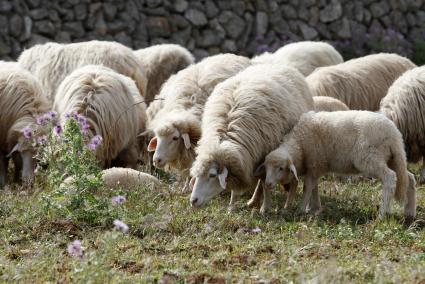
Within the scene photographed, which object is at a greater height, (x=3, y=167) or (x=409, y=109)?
(x=409, y=109)

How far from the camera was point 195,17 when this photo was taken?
639 inches

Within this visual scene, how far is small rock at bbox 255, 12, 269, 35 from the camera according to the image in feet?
55.3

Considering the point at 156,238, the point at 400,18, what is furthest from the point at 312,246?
the point at 400,18

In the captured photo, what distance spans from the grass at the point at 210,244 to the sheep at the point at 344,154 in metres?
0.24

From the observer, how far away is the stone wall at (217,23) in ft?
49.1

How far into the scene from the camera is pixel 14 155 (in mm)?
9016

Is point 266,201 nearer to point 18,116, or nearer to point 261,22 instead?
point 18,116

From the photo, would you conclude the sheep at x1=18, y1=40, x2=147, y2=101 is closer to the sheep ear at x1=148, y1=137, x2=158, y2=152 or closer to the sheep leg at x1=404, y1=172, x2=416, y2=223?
the sheep ear at x1=148, y1=137, x2=158, y2=152

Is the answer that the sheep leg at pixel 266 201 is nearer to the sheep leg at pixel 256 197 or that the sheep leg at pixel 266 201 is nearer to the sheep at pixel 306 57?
the sheep leg at pixel 256 197

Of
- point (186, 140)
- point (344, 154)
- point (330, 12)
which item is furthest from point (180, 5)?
point (344, 154)

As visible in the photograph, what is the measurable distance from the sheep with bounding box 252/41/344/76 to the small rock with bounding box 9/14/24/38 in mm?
4402

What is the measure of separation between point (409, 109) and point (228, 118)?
2341 millimetres

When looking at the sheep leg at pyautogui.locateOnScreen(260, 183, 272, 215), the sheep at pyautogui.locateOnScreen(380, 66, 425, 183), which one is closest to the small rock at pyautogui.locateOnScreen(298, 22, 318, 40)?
the sheep at pyautogui.locateOnScreen(380, 66, 425, 183)

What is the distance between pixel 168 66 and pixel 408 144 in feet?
12.4
